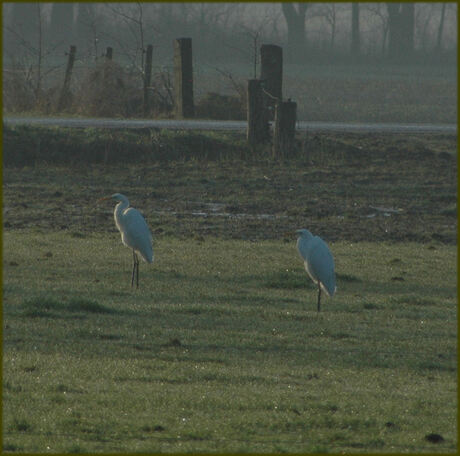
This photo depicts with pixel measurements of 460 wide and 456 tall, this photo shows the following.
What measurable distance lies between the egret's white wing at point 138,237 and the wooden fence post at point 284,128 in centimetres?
989

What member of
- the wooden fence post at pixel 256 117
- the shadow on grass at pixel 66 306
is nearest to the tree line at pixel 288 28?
the wooden fence post at pixel 256 117

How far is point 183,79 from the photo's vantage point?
27.3 meters

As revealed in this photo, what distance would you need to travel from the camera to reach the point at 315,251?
12102 millimetres

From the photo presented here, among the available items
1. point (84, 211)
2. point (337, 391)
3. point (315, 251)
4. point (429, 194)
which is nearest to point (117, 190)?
point (84, 211)

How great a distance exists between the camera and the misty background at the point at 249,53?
29.2 meters

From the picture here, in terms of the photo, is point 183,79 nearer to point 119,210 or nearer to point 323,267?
point 119,210

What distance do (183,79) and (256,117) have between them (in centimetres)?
419

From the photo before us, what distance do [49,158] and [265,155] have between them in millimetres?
4579

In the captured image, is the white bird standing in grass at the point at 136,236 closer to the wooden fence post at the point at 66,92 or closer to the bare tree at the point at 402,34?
the wooden fence post at the point at 66,92

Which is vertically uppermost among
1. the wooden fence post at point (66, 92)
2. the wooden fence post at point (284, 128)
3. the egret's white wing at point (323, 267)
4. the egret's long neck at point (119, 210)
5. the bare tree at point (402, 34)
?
the bare tree at point (402, 34)

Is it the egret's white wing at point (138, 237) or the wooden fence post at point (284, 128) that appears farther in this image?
the wooden fence post at point (284, 128)

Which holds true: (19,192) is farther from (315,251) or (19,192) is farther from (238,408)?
(238,408)

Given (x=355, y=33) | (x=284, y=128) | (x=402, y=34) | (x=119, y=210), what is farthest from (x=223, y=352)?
(x=355, y=33)

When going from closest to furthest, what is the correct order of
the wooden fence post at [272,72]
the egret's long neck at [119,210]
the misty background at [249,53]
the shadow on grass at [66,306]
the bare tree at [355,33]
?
the shadow on grass at [66,306] → the egret's long neck at [119,210] → the wooden fence post at [272,72] → the misty background at [249,53] → the bare tree at [355,33]
